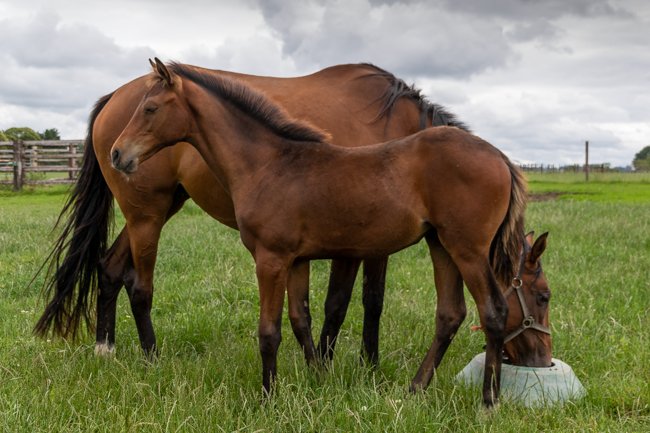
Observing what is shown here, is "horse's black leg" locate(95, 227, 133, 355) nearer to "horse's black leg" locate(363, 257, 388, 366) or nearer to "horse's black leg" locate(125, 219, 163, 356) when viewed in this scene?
"horse's black leg" locate(125, 219, 163, 356)

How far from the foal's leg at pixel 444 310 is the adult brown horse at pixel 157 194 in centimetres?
44

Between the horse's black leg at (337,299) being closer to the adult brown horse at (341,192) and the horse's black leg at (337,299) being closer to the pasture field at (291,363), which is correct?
the pasture field at (291,363)

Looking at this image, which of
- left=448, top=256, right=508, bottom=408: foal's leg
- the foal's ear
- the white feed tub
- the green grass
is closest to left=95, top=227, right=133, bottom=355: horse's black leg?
the foal's ear

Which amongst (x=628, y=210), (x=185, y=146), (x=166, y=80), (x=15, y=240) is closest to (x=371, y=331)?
(x=185, y=146)

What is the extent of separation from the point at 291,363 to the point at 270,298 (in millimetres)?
882

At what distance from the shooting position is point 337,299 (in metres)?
4.48

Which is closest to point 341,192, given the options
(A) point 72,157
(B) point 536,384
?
(B) point 536,384

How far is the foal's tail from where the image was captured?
3.64m

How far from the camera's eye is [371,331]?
4.58 metres

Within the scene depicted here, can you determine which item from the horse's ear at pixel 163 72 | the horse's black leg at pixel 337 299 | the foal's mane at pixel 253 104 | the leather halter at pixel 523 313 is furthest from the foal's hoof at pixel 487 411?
the horse's ear at pixel 163 72

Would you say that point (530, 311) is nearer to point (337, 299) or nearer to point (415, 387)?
point (415, 387)

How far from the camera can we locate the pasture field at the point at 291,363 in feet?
11.1

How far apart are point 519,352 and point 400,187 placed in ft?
4.79

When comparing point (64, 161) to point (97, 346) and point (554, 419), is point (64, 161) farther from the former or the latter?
point (554, 419)
